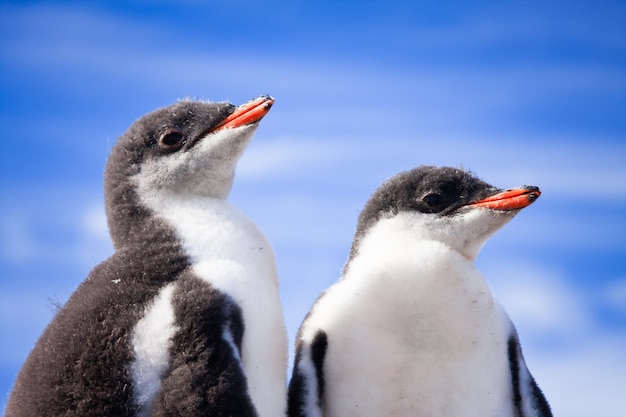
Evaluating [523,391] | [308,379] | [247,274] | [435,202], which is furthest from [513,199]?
[247,274]

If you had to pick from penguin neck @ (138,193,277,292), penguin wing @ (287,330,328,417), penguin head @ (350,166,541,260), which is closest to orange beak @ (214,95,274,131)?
penguin neck @ (138,193,277,292)

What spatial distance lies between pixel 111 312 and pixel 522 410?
277 cm

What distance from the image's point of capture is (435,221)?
6.39 metres

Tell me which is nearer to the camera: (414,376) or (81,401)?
(81,401)

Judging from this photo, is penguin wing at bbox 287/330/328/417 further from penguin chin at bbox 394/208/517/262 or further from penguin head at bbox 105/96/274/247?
penguin head at bbox 105/96/274/247

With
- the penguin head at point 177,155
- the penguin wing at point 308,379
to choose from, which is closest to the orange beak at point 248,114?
the penguin head at point 177,155

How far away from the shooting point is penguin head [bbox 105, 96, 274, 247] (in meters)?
5.91

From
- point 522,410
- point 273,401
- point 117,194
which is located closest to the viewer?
point 273,401

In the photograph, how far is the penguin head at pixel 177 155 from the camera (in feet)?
19.4

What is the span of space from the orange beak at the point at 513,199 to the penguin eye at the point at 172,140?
75.5 inches

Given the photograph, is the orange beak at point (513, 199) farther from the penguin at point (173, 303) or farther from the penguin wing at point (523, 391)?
the penguin at point (173, 303)

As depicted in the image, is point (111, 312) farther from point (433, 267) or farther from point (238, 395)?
point (433, 267)

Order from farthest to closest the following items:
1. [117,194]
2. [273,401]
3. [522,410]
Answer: [522,410] < [117,194] < [273,401]

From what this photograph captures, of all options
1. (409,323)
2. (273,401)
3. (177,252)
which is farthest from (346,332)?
(177,252)
